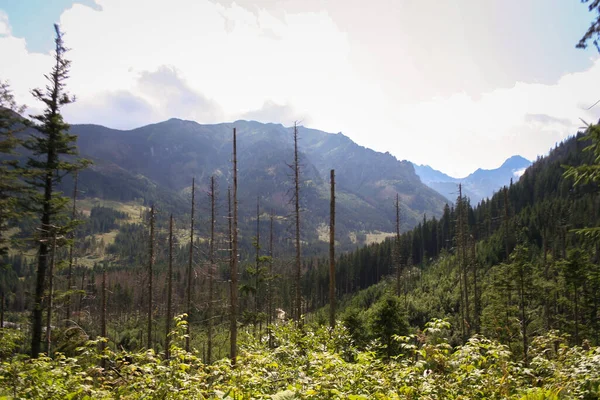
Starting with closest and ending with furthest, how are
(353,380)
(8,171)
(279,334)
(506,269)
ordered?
1. (353,380)
2. (279,334)
3. (8,171)
4. (506,269)

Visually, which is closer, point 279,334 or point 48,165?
point 279,334

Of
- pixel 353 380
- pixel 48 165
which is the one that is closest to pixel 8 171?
pixel 48 165

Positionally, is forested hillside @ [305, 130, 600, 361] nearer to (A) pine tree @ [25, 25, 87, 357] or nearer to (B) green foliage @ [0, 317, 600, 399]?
(B) green foliage @ [0, 317, 600, 399]

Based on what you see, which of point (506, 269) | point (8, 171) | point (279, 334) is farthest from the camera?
point (506, 269)

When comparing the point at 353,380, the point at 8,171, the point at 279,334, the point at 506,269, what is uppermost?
the point at 8,171

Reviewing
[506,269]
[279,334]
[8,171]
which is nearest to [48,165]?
[8,171]

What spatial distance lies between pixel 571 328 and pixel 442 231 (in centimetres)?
6530

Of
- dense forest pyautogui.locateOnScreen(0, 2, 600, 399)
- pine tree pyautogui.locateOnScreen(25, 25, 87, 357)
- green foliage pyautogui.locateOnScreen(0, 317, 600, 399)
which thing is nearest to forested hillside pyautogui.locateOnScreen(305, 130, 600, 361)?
dense forest pyautogui.locateOnScreen(0, 2, 600, 399)

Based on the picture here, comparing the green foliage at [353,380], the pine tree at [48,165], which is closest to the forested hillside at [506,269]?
the green foliage at [353,380]

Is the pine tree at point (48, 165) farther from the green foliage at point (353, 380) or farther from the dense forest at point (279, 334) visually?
Answer: the green foliage at point (353, 380)

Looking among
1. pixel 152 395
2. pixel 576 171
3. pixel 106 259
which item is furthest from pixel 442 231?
pixel 106 259

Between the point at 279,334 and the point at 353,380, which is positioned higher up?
the point at 353,380

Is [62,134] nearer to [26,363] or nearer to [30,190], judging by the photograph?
[30,190]

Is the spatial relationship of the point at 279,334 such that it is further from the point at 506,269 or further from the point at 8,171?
the point at 506,269
